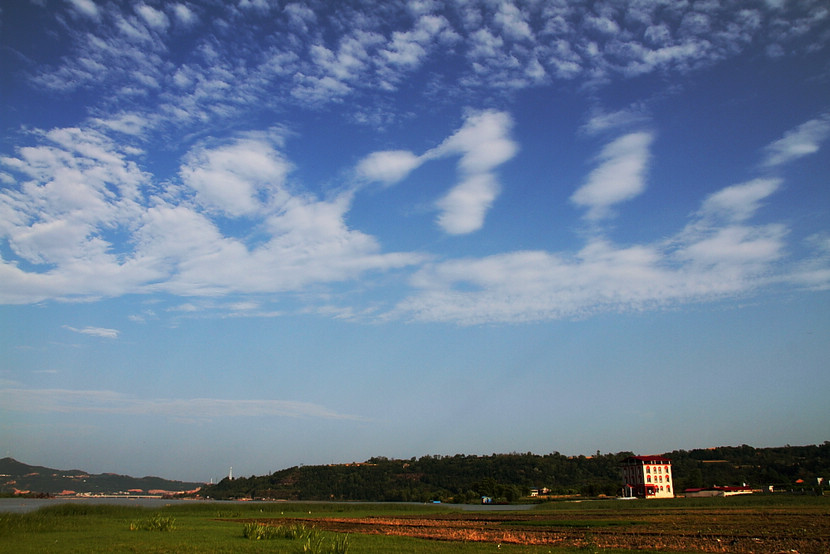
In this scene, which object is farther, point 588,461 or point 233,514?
point 588,461

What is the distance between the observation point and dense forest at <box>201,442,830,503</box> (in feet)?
382

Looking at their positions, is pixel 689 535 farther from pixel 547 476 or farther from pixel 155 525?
pixel 547 476

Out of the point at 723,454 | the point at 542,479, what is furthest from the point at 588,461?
the point at 723,454

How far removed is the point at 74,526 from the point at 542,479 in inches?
5604

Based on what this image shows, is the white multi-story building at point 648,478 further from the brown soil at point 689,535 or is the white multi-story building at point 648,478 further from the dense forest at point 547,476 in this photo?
the brown soil at point 689,535

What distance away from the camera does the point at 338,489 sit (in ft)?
612

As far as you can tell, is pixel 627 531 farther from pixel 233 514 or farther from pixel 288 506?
pixel 288 506

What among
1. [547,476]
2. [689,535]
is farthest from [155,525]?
[547,476]

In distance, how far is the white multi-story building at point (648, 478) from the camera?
9862 cm

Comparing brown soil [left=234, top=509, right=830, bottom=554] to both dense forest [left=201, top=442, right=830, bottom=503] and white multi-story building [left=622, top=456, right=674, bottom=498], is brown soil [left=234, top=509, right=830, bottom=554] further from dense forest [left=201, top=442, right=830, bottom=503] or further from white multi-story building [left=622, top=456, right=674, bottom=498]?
dense forest [left=201, top=442, right=830, bottom=503]

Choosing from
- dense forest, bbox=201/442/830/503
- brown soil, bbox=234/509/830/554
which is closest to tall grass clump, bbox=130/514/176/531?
brown soil, bbox=234/509/830/554

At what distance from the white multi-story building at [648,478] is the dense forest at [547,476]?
28.1 feet

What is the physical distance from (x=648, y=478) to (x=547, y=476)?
69272mm

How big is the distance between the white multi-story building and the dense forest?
8.56 metres
